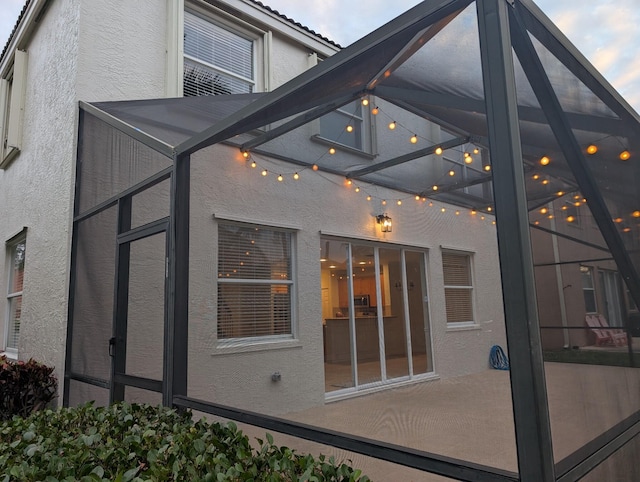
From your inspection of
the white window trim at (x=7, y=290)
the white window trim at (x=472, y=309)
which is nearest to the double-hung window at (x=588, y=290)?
Result: the white window trim at (x=472, y=309)

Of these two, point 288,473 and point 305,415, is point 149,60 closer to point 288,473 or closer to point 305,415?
point 305,415

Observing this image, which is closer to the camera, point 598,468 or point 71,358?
point 598,468

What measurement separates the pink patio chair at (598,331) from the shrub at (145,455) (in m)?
1.12

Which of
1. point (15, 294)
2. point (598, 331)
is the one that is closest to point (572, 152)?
point (598, 331)

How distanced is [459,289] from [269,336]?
221 cm

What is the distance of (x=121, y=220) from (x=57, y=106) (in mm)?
2143

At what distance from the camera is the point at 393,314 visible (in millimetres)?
5754

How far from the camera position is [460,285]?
5.28 m

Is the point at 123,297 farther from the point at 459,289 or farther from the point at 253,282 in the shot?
the point at 459,289

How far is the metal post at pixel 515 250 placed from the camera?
4.42 ft

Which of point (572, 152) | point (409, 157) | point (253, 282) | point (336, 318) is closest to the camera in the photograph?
point (572, 152)

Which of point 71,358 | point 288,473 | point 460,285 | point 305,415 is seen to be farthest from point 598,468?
point 71,358

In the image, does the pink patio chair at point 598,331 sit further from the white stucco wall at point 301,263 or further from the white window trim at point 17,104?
the white window trim at point 17,104

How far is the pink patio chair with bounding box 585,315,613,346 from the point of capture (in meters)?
1.89
